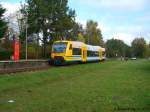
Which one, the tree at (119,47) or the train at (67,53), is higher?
the tree at (119,47)

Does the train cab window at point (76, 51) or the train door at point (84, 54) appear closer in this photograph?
the train cab window at point (76, 51)

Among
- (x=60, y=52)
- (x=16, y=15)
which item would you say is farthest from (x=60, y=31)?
(x=60, y=52)

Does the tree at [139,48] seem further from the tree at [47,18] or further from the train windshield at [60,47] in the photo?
the train windshield at [60,47]

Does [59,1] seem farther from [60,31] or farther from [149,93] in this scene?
[149,93]

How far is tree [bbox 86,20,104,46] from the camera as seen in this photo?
141 m

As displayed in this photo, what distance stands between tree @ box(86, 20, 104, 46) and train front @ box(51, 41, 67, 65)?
87495 mm

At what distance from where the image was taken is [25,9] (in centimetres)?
8650

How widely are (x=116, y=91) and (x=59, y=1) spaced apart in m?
70.1

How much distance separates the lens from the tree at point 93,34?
461 feet

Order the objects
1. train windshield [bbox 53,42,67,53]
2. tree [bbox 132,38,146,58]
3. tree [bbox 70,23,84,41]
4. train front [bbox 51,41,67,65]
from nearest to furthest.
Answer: train front [bbox 51,41,67,65] < train windshield [bbox 53,42,67,53] < tree [bbox 70,23,84,41] < tree [bbox 132,38,146,58]

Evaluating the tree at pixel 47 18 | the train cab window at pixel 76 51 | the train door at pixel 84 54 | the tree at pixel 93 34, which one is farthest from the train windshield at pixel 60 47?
the tree at pixel 93 34

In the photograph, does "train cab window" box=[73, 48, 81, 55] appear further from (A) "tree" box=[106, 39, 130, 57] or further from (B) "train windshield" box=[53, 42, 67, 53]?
(A) "tree" box=[106, 39, 130, 57]

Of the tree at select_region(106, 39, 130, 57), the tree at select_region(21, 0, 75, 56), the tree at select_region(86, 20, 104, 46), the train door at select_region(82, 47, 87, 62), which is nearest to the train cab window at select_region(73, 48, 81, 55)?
the train door at select_region(82, 47, 87, 62)

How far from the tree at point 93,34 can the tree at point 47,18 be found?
52.2m
